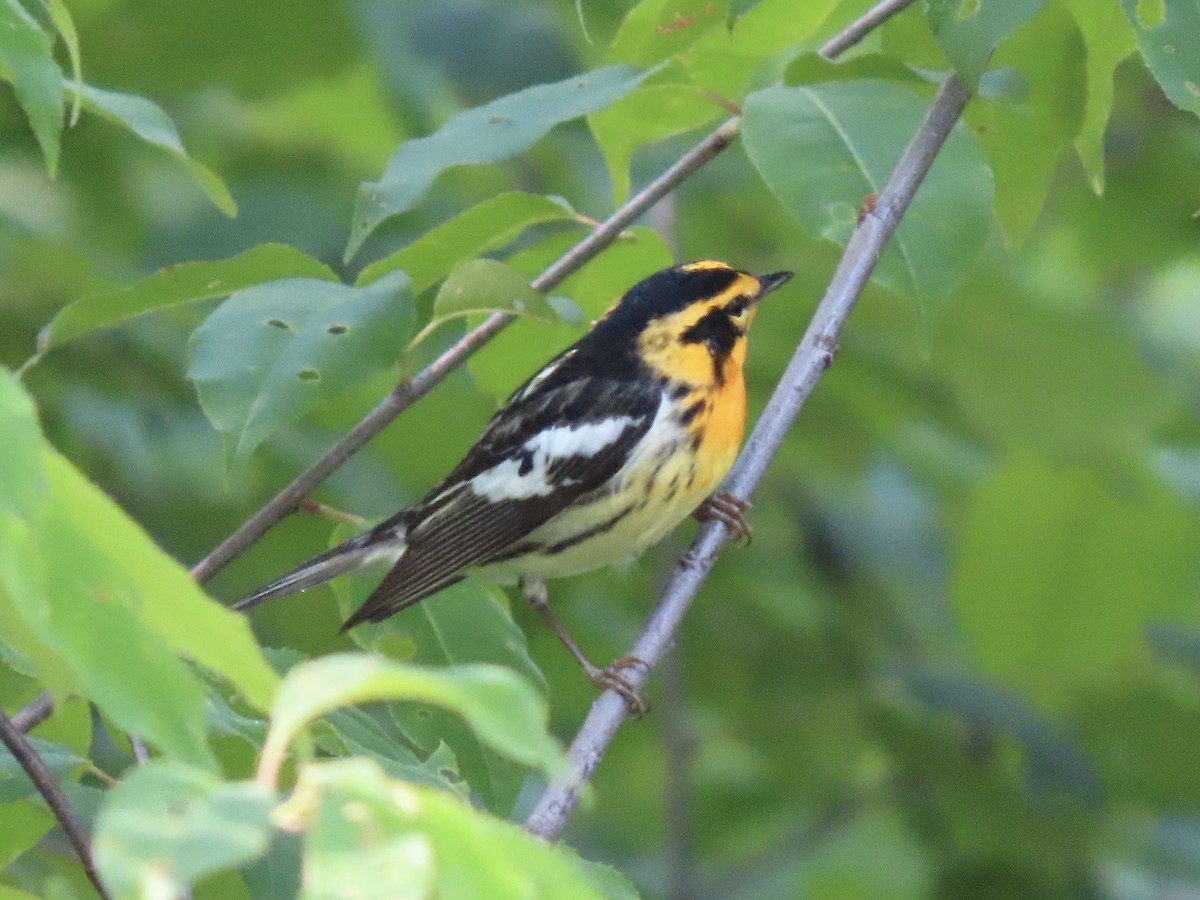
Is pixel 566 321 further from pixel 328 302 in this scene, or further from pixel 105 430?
pixel 105 430

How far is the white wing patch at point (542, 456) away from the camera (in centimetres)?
398

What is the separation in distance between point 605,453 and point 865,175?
1404mm

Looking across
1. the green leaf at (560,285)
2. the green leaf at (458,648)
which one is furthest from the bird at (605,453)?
the green leaf at (458,648)

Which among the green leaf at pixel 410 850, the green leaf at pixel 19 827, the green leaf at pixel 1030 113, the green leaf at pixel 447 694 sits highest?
the green leaf at pixel 1030 113

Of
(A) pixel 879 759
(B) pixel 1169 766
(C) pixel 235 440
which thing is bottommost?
(A) pixel 879 759

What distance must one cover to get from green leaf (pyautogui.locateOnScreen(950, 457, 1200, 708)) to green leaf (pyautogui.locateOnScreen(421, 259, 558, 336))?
2.17m

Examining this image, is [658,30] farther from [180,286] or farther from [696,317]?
[696,317]

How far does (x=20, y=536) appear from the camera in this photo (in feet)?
3.75

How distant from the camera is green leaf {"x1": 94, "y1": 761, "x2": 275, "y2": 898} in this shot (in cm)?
96

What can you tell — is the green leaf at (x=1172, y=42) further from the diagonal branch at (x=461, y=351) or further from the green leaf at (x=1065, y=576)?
the green leaf at (x=1065, y=576)

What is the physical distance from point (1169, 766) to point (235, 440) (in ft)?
8.49

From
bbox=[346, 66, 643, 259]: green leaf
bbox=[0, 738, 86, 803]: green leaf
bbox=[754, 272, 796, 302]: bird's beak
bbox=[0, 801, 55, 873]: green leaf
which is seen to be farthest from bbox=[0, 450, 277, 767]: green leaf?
bbox=[754, 272, 796, 302]: bird's beak

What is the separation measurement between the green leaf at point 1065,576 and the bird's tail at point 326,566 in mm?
1695

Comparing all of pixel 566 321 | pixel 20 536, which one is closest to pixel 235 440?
pixel 566 321
